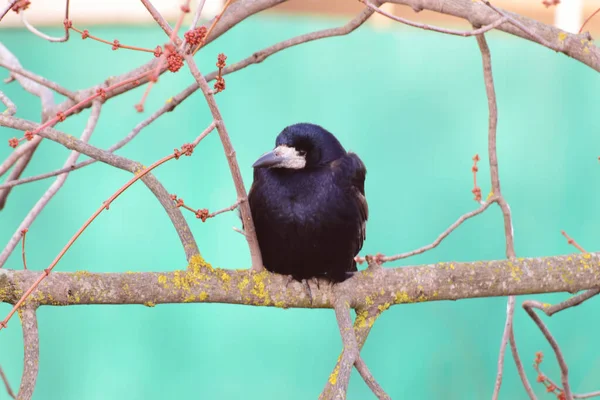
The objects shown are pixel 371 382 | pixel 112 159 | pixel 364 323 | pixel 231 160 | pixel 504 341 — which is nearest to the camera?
pixel 231 160

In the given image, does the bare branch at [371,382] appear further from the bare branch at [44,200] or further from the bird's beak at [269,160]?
the bare branch at [44,200]

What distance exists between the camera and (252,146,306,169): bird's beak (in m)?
2.04

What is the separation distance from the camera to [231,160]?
147 centimetres

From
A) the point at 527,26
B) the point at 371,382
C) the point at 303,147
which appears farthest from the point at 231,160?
the point at 527,26

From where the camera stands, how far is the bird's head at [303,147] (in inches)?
82.7

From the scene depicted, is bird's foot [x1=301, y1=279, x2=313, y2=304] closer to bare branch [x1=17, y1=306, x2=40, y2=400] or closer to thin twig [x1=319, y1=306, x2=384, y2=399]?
thin twig [x1=319, y1=306, x2=384, y2=399]

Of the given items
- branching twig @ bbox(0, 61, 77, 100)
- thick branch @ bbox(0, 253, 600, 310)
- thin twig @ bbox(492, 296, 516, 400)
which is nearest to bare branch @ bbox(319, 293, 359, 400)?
thick branch @ bbox(0, 253, 600, 310)

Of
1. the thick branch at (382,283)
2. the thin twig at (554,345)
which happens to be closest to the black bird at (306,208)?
the thick branch at (382,283)

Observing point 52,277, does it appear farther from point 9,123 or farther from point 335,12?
point 335,12

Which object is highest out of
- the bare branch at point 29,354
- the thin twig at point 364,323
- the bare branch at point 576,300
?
the bare branch at point 29,354

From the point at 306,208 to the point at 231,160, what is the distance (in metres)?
0.63

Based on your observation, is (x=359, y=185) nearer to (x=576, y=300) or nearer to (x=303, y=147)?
(x=303, y=147)

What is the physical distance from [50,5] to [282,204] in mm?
2082

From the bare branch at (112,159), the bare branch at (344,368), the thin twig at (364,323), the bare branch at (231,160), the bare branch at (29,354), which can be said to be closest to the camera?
the bare branch at (231,160)
